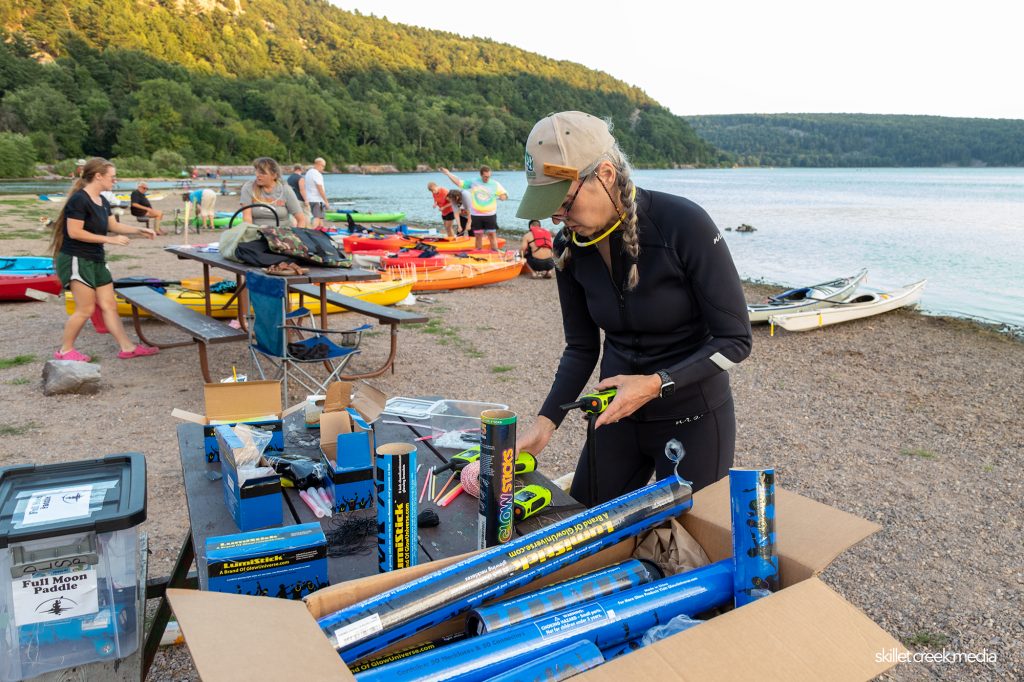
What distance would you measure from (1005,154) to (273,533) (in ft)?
516

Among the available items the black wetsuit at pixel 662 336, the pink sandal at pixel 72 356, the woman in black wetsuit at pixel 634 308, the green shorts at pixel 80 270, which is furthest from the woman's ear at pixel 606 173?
the pink sandal at pixel 72 356

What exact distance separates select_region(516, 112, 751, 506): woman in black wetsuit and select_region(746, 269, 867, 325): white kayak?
868cm

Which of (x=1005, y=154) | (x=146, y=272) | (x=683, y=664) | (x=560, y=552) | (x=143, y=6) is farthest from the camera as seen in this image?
(x=1005, y=154)

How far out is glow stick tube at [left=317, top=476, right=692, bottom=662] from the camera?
1.29 metres

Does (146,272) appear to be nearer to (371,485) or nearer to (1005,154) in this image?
(371,485)

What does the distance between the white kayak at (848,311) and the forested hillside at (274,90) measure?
53135 millimetres

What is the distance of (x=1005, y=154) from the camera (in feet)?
418

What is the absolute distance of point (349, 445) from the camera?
215cm

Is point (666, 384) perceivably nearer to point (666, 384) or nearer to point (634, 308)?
point (666, 384)

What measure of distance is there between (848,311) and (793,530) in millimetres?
11270

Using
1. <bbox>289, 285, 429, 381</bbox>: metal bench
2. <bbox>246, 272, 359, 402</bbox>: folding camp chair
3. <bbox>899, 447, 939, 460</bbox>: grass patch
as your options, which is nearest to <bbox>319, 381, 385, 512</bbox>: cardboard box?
<bbox>246, 272, 359, 402</bbox>: folding camp chair

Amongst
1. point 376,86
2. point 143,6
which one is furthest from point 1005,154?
point 143,6

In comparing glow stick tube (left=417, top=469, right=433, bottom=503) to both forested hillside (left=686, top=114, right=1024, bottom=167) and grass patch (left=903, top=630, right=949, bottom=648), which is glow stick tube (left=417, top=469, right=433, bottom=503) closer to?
grass patch (left=903, top=630, right=949, bottom=648)

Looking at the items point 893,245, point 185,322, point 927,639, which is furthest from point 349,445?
point 893,245
